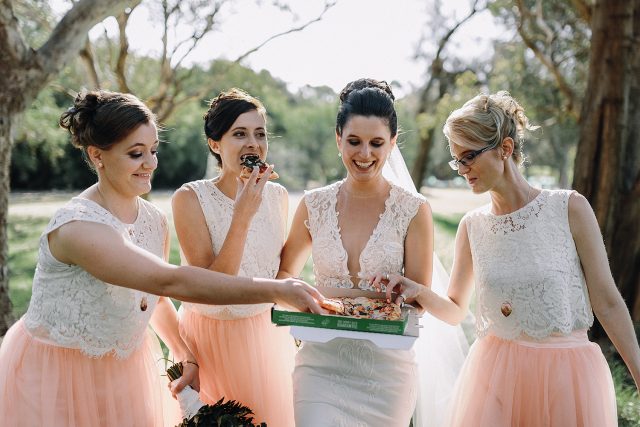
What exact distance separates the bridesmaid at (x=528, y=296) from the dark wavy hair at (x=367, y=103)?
0.40 metres

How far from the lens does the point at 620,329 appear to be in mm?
3033

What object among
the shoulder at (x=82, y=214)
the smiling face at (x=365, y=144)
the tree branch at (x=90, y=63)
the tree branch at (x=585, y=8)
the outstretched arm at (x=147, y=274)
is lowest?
the outstretched arm at (x=147, y=274)

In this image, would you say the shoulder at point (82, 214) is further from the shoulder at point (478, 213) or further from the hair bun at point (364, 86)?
the shoulder at point (478, 213)

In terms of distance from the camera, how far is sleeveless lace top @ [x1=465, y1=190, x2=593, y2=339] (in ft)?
10.1

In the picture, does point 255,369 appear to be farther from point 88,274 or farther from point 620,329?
point 620,329

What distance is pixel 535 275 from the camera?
3.09 metres

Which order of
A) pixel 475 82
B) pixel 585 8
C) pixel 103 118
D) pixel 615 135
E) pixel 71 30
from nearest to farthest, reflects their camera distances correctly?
pixel 103 118
pixel 71 30
pixel 615 135
pixel 585 8
pixel 475 82

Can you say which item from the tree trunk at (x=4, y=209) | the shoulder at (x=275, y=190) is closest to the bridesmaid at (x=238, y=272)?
the shoulder at (x=275, y=190)

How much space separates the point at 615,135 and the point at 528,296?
3998 mm

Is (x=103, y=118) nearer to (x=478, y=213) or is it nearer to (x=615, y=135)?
(x=478, y=213)

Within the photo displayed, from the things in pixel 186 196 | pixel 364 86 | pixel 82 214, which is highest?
pixel 364 86

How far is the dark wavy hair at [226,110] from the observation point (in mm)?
3814

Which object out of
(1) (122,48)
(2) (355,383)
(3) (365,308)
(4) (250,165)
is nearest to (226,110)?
(4) (250,165)

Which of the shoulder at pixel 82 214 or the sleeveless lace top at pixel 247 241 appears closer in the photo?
the shoulder at pixel 82 214
